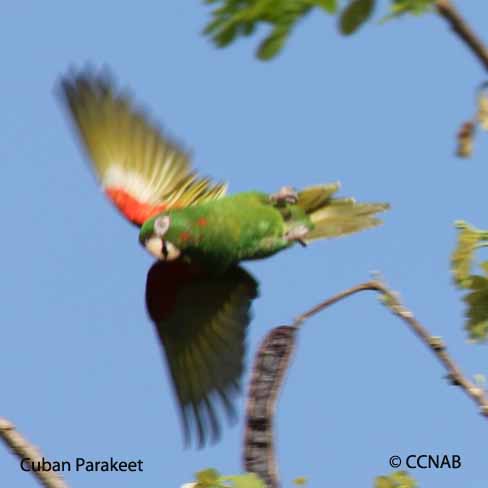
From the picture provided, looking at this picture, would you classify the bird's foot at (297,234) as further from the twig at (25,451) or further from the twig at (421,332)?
the twig at (25,451)

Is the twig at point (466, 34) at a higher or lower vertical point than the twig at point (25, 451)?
higher

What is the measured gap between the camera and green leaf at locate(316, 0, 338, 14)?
2.29 metres

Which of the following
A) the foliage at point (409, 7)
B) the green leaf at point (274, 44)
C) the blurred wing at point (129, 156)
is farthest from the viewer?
the blurred wing at point (129, 156)

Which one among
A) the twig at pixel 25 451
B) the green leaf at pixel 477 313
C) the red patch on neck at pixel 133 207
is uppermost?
the red patch on neck at pixel 133 207

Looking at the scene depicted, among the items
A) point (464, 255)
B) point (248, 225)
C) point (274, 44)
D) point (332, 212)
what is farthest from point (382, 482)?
point (332, 212)

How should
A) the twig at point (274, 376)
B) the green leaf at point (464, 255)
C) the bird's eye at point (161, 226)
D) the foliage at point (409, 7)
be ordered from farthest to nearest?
the bird's eye at point (161, 226), the green leaf at point (464, 255), the twig at point (274, 376), the foliage at point (409, 7)

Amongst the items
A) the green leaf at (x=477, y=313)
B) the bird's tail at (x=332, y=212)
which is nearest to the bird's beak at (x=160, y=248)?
the bird's tail at (x=332, y=212)

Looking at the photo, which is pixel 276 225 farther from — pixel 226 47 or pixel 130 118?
pixel 226 47

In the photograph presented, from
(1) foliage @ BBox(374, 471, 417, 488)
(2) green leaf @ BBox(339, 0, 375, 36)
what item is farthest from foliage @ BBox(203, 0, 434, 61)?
(1) foliage @ BBox(374, 471, 417, 488)

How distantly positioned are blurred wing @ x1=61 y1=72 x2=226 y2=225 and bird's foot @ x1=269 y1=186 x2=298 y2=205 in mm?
321

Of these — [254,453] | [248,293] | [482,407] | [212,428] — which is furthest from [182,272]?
[482,407]

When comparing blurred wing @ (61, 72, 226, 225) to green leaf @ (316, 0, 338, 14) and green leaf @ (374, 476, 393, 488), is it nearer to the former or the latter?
green leaf @ (374, 476, 393, 488)

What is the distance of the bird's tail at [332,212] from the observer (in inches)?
243

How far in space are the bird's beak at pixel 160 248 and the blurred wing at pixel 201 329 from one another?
247 mm
